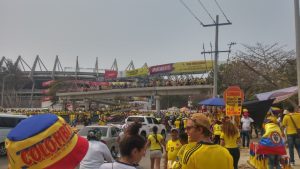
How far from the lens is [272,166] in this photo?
9734mm

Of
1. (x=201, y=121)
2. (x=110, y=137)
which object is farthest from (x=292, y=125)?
Answer: (x=201, y=121)

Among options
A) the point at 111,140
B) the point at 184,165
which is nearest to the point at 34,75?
the point at 111,140

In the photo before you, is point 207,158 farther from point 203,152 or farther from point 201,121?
point 201,121

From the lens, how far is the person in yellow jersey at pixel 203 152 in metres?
3.80

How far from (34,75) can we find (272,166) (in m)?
→ 171

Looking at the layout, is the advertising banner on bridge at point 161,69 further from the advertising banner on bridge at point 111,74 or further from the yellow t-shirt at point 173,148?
the yellow t-shirt at point 173,148

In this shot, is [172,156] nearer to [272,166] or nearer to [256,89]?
[272,166]

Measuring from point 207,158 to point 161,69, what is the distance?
A: 112 m

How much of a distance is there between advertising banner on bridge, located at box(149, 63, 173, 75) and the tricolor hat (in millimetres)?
109665

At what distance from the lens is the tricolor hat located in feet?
8.20

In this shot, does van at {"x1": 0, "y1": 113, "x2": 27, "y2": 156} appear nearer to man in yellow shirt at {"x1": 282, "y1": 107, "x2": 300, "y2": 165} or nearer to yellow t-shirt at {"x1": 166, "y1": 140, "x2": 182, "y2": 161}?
yellow t-shirt at {"x1": 166, "y1": 140, "x2": 182, "y2": 161}

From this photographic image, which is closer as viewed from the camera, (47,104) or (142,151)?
(142,151)

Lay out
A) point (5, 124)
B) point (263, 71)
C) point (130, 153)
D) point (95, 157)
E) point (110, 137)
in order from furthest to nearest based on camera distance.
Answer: point (263, 71)
point (5, 124)
point (110, 137)
point (95, 157)
point (130, 153)

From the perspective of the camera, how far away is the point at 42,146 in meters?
2.49
